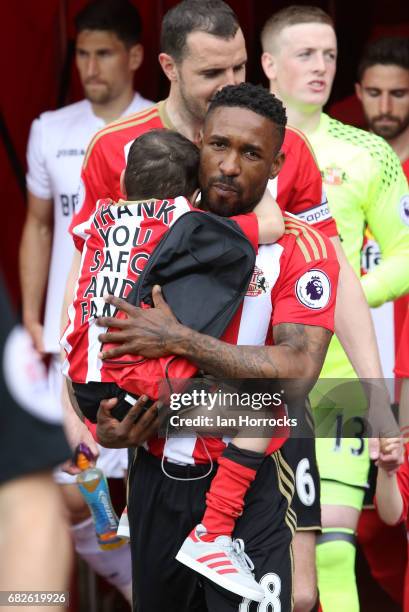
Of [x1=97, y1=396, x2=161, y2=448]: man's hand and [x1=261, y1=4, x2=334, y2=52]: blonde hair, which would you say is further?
[x1=261, y1=4, x2=334, y2=52]: blonde hair

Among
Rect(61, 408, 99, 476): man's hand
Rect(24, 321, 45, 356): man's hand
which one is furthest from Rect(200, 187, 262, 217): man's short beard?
Rect(24, 321, 45, 356): man's hand

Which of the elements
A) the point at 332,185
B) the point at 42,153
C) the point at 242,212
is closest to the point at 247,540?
the point at 242,212

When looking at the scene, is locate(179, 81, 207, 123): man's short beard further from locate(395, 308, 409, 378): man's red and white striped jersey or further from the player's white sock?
the player's white sock

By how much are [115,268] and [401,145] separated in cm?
275

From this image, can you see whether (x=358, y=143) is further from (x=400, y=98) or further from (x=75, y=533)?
(x=75, y=533)

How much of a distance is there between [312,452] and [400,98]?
188cm

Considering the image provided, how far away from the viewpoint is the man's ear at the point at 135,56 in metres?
5.55

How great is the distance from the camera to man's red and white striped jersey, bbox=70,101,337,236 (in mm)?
3721

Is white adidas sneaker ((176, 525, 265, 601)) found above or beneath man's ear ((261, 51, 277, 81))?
beneath

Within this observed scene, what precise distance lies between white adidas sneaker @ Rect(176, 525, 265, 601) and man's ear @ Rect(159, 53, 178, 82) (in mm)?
1434

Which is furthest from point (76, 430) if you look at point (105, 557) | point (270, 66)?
point (270, 66)

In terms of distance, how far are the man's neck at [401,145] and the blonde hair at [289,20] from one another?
2.17 feet

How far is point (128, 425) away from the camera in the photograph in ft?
10.1

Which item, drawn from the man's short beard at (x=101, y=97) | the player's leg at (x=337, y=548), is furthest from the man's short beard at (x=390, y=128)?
the player's leg at (x=337, y=548)
